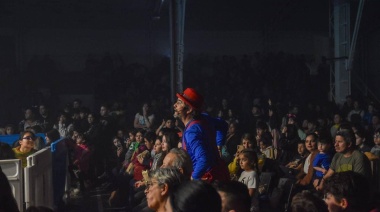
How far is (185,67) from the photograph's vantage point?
19219 millimetres

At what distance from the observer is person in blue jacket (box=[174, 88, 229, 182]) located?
4.86 m

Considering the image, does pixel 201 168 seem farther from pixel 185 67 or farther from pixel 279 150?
pixel 185 67

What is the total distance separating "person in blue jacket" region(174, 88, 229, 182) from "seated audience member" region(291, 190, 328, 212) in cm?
108

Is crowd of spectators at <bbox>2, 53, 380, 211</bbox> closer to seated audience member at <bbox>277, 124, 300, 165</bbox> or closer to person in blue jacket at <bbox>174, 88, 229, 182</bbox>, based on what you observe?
seated audience member at <bbox>277, 124, 300, 165</bbox>

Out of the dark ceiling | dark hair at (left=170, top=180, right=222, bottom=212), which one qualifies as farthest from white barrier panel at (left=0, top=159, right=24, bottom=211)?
the dark ceiling

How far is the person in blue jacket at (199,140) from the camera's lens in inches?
191

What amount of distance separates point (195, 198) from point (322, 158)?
4.51 meters

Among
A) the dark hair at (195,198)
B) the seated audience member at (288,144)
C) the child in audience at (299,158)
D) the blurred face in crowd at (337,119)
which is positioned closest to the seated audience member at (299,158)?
the child in audience at (299,158)

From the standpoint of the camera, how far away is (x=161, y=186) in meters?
→ 3.58

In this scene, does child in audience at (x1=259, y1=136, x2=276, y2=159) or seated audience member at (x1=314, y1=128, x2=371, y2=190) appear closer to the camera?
seated audience member at (x1=314, y1=128, x2=371, y2=190)

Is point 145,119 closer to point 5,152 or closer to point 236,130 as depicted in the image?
point 236,130

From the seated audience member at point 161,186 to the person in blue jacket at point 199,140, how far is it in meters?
1.03

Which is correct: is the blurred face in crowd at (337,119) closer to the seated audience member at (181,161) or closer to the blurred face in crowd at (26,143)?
the blurred face in crowd at (26,143)

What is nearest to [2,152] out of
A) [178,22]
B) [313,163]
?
[313,163]
